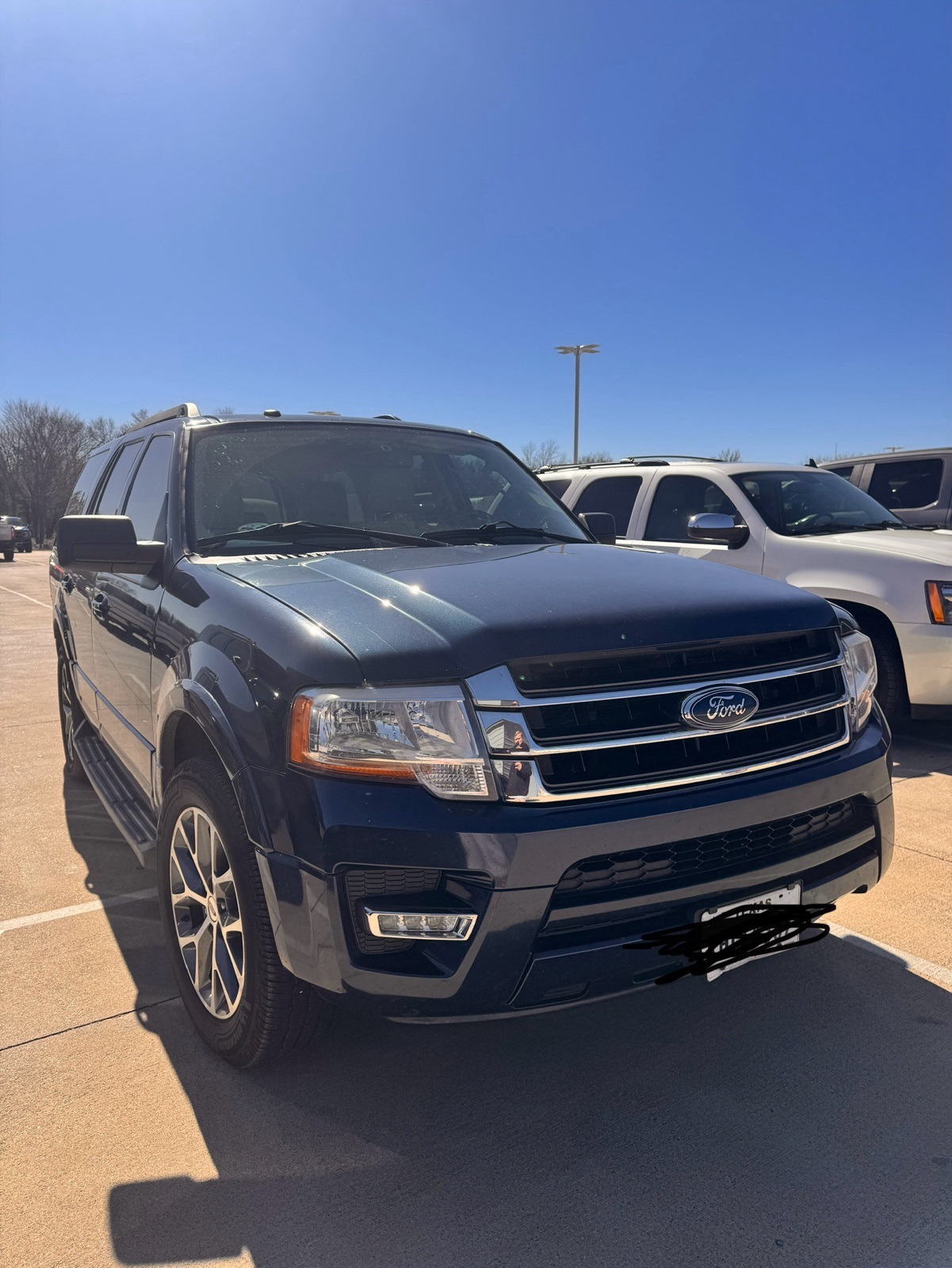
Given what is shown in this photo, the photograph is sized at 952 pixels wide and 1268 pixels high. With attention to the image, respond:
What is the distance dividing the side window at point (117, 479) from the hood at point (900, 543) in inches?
176

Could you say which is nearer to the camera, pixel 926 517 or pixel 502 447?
pixel 502 447

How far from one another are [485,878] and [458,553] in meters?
1.36

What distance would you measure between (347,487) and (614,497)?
4699 mm

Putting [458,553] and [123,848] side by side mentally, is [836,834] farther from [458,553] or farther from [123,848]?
[123,848]

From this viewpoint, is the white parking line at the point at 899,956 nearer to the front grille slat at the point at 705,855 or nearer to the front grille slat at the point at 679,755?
the front grille slat at the point at 705,855

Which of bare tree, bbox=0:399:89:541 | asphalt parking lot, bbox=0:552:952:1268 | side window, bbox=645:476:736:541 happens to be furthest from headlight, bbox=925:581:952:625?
bare tree, bbox=0:399:89:541

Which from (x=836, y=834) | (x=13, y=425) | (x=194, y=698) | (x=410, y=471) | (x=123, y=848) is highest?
(x=13, y=425)

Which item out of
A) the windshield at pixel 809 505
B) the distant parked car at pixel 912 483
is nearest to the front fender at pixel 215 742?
the windshield at pixel 809 505

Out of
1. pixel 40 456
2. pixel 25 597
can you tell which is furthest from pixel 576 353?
pixel 40 456

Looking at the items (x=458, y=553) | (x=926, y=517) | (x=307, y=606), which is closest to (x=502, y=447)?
(x=458, y=553)

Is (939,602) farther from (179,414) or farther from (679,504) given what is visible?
(179,414)

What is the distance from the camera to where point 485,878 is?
2.09 meters

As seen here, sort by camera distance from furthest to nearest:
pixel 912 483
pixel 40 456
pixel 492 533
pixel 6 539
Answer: pixel 40 456, pixel 6 539, pixel 912 483, pixel 492 533

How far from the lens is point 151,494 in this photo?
3.83 m
